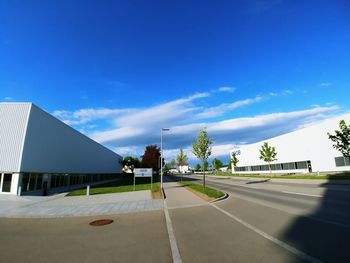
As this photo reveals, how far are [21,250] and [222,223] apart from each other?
6.79 metres

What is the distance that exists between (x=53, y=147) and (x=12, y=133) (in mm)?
6924

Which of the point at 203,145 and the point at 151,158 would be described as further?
the point at 151,158

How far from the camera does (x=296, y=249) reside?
21.4 ft

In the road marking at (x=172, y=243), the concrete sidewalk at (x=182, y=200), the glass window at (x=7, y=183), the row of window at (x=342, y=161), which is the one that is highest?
the row of window at (x=342, y=161)

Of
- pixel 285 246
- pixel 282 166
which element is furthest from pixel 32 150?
pixel 282 166

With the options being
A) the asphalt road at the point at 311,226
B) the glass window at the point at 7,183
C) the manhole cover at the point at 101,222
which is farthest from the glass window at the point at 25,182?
the asphalt road at the point at 311,226

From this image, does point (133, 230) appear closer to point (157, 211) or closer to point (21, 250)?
point (21, 250)

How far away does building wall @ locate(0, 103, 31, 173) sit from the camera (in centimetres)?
2378

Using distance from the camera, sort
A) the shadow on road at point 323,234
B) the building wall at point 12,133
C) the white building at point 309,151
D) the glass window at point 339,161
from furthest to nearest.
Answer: the white building at point 309,151, the glass window at point 339,161, the building wall at point 12,133, the shadow on road at point 323,234

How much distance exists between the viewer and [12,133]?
2453 cm

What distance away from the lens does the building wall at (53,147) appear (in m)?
25.6

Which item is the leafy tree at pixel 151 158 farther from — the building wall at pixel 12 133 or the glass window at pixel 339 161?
the building wall at pixel 12 133

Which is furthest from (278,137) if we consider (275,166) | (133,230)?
(133,230)

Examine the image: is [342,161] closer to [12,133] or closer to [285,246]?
[285,246]
